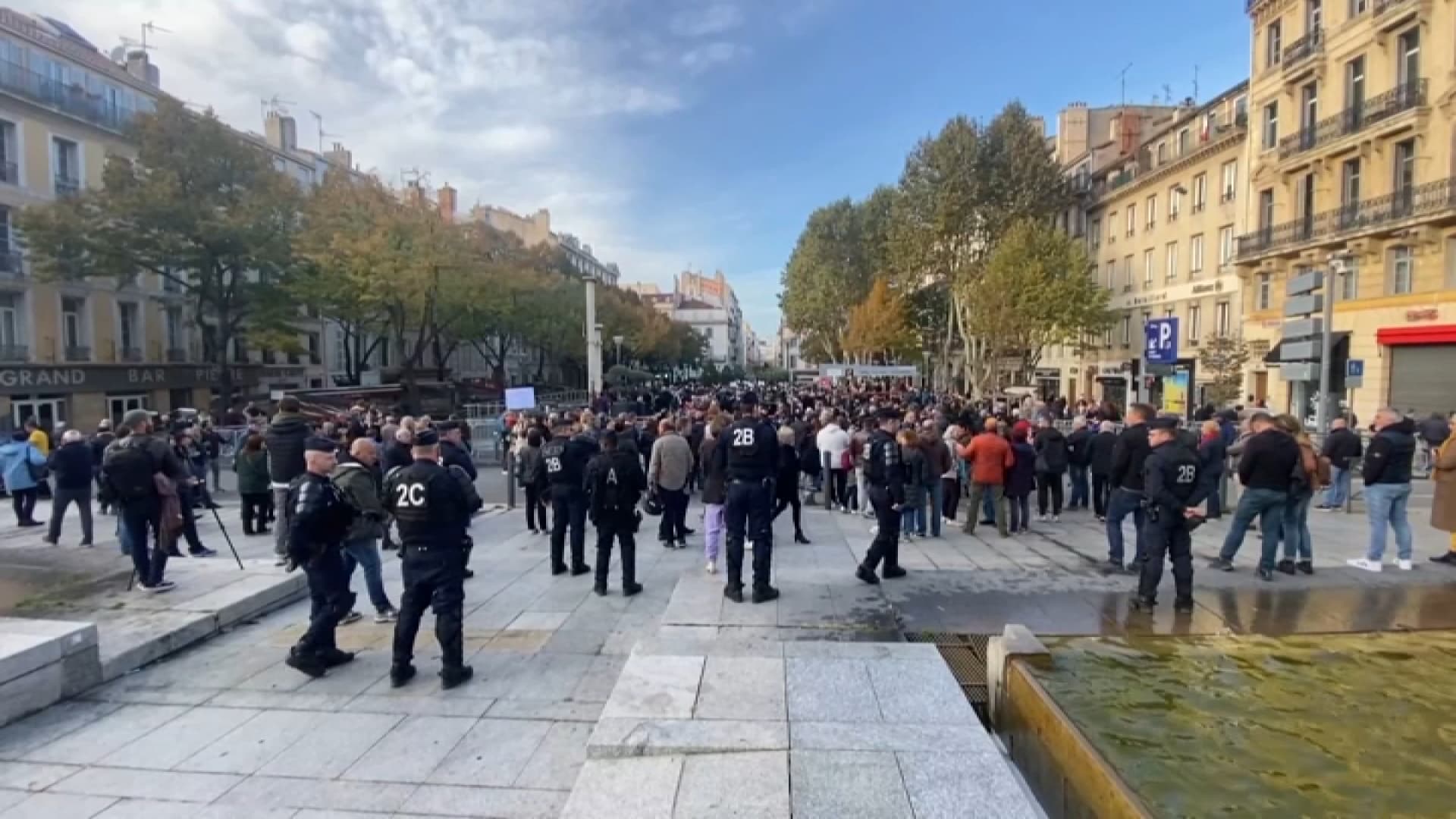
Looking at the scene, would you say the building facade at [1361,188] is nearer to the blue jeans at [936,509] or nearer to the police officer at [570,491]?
the blue jeans at [936,509]

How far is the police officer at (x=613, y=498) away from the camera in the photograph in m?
6.93

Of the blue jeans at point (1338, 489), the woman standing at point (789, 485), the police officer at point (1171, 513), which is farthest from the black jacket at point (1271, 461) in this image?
the blue jeans at point (1338, 489)

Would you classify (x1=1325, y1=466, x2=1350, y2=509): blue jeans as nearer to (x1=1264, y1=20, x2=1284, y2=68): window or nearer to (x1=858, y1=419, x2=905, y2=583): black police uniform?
(x1=858, y1=419, x2=905, y2=583): black police uniform

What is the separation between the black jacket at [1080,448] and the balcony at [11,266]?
3443cm

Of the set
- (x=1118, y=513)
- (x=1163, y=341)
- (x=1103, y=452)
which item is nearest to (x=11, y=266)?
(x=1103, y=452)

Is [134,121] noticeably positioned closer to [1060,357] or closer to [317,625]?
[317,625]

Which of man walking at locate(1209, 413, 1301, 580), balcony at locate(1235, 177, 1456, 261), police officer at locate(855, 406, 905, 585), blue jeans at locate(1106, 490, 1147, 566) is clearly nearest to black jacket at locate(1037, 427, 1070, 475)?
blue jeans at locate(1106, 490, 1147, 566)

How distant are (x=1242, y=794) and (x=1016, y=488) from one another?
6.37 meters

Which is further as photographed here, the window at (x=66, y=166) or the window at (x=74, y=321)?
the window at (x=74, y=321)

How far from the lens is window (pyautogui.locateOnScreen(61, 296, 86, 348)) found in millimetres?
28688

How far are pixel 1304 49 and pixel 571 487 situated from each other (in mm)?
32122

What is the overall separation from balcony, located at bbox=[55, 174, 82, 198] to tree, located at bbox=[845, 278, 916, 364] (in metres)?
36.7

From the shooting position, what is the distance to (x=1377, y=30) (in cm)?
2331

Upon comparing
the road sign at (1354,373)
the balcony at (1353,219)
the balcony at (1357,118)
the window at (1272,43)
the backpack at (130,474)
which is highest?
the window at (1272,43)
